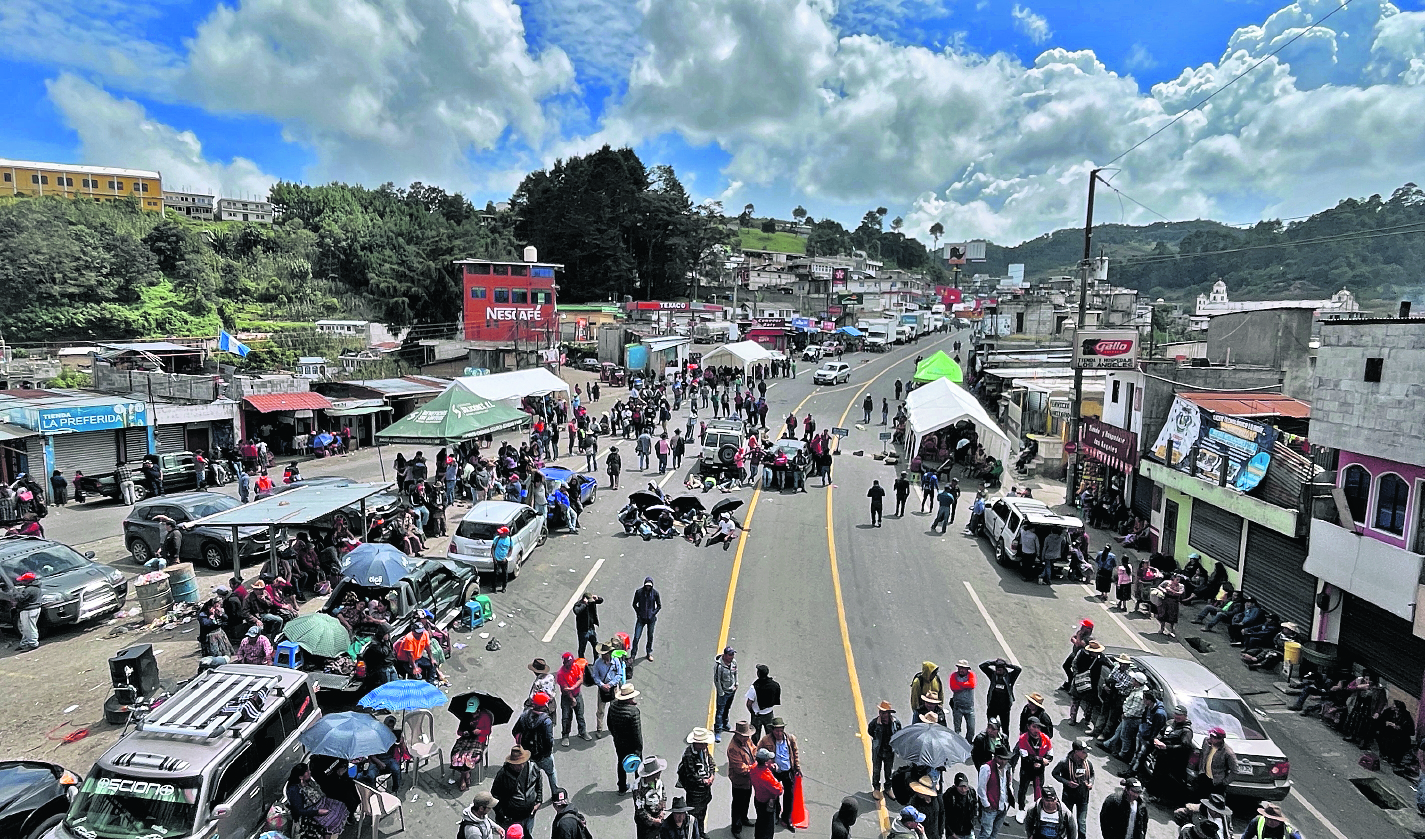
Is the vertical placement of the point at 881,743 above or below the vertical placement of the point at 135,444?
below

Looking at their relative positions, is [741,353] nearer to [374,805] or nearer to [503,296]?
[503,296]

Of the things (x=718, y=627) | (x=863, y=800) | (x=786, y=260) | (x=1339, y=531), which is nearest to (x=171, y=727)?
(x=863, y=800)

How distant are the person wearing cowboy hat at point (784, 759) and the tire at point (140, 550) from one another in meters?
16.2

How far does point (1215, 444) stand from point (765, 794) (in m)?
15.3

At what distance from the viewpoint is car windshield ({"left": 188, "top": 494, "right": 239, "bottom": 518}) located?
683 inches

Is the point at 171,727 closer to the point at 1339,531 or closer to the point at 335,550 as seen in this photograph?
the point at 335,550

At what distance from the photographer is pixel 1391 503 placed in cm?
1255

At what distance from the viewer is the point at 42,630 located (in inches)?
530

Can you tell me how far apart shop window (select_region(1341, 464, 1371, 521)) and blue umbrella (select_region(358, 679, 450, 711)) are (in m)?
15.7

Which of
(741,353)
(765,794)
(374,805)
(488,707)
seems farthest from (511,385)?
(765,794)

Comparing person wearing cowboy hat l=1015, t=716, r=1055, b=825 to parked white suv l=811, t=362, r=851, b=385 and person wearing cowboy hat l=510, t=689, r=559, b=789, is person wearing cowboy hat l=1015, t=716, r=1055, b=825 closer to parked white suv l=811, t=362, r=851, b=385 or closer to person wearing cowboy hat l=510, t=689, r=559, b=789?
person wearing cowboy hat l=510, t=689, r=559, b=789

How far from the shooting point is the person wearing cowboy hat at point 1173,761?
30.1 ft

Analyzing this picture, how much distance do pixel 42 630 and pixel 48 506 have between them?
11.8 meters

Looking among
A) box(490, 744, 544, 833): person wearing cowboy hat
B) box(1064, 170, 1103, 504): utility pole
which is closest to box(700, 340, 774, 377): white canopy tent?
box(1064, 170, 1103, 504): utility pole
